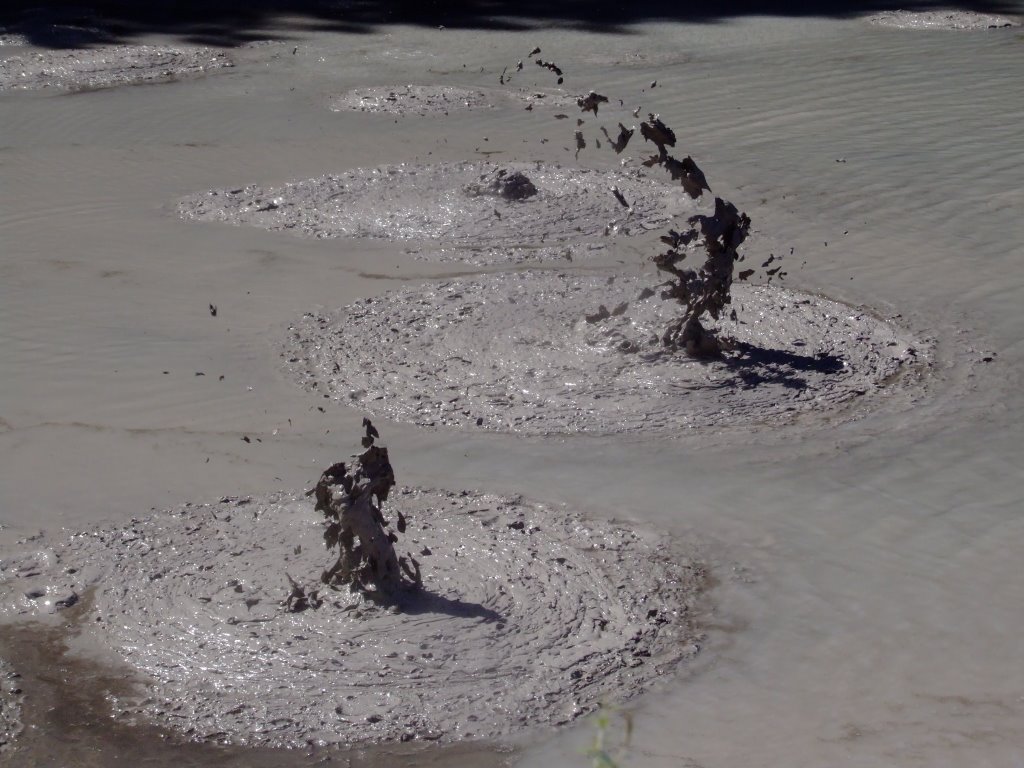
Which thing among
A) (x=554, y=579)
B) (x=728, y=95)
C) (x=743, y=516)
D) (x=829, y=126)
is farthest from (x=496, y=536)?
(x=728, y=95)

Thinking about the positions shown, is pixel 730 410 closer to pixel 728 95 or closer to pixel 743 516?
pixel 743 516

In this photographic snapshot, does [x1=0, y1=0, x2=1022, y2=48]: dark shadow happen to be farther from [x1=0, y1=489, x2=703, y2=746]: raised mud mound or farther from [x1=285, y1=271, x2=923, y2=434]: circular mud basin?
[x1=0, y1=489, x2=703, y2=746]: raised mud mound

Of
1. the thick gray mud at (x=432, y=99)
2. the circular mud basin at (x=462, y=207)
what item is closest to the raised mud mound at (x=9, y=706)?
the circular mud basin at (x=462, y=207)

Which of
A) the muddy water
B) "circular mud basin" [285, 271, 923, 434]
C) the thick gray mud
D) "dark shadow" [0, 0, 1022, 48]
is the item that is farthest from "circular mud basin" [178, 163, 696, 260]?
"dark shadow" [0, 0, 1022, 48]

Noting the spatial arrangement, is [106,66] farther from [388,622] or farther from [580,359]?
[388,622]

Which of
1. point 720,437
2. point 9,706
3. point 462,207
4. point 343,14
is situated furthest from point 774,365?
point 343,14

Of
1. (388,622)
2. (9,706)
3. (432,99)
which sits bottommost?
(9,706)

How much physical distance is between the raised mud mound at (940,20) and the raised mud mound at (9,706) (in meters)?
12.8

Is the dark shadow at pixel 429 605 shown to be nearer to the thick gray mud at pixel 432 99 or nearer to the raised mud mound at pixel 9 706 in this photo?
the raised mud mound at pixel 9 706

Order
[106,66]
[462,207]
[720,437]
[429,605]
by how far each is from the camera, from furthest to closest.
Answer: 1. [106,66]
2. [462,207]
3. [720,437]
4. [429,605]

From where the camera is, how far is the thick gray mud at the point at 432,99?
476 inches

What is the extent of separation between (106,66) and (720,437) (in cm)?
962

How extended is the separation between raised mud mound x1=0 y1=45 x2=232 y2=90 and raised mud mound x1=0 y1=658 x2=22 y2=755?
9576mm

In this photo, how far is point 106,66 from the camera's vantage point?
13.8 metres
